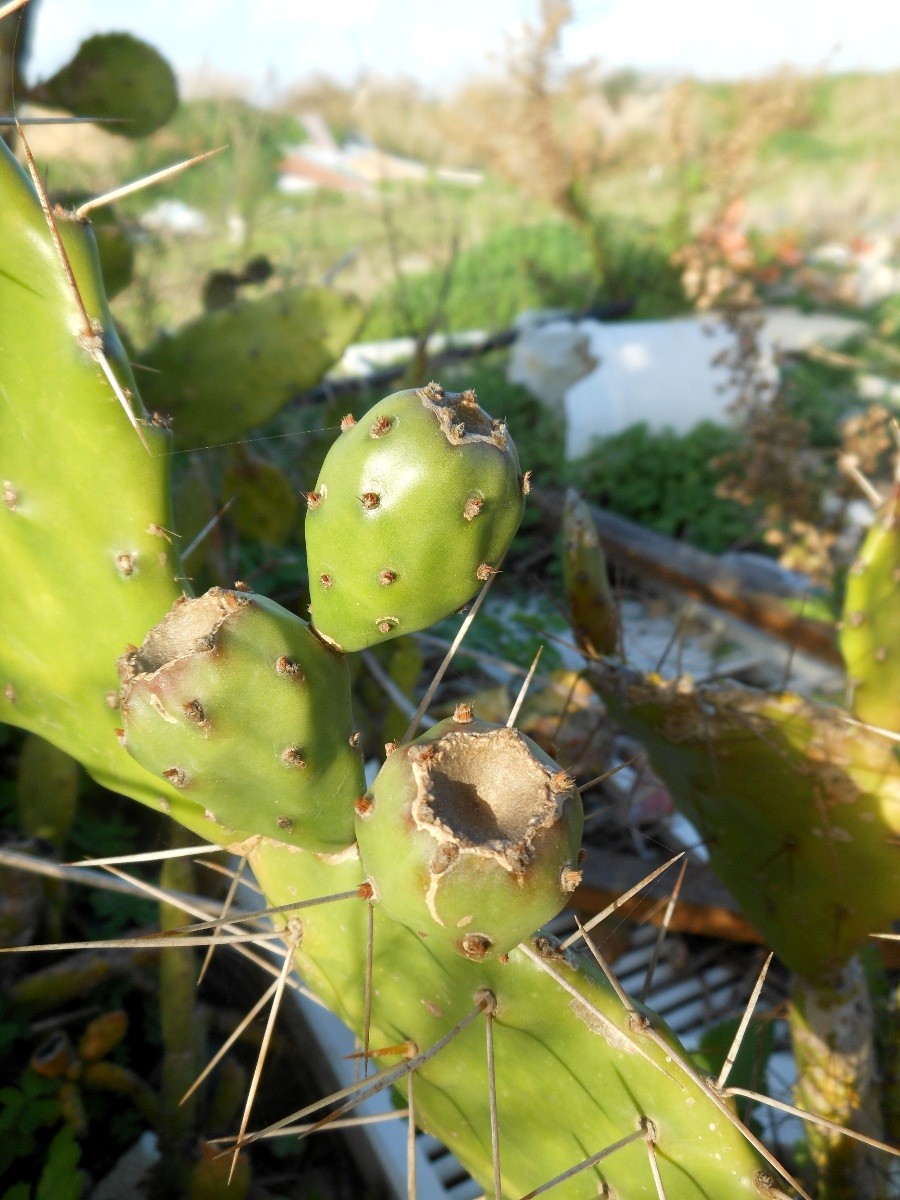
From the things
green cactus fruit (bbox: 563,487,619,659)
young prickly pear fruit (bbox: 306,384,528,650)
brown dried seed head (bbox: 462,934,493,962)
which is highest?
young prickly pear fruit (bbox: 306,384,528,650)

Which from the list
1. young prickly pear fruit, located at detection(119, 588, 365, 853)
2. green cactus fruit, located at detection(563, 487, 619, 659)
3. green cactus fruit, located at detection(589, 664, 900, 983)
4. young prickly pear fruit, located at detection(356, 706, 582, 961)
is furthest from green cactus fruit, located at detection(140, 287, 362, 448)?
→ young prickly pear fruit, located at detection(356, 706, 582, 961)

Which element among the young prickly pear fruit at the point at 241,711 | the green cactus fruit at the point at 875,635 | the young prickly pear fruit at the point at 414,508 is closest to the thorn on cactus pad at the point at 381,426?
the young prickly pear fruit at the point at 414,508

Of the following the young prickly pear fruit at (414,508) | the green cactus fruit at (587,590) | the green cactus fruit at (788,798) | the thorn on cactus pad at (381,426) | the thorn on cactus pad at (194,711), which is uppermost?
the thorn on cactus pad at (381,426)

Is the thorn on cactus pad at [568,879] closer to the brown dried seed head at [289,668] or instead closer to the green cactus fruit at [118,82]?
the brown dried seed head at [289,668]

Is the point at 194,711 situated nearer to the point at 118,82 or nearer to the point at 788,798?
the point at 788,798

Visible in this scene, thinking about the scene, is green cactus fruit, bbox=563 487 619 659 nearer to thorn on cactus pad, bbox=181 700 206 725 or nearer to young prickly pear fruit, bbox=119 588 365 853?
young prickly pear fruit, bbox=119 588 365 853

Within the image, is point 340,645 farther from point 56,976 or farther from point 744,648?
point 744,648

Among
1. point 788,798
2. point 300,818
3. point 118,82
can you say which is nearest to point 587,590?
point 788,798
